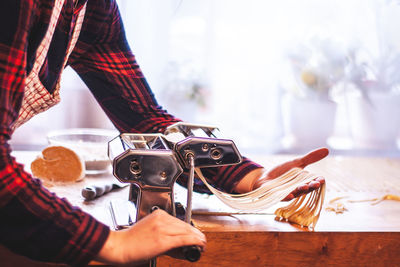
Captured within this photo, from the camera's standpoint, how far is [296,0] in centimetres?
290

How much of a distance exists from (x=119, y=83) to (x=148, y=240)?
50cm

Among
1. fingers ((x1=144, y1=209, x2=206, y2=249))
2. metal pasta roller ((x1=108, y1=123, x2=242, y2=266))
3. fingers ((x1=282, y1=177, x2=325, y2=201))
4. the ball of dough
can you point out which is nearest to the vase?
the ball of dough

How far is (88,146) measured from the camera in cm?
129

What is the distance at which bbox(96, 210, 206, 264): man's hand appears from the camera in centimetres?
64

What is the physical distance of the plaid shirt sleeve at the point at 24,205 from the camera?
0.58 meters

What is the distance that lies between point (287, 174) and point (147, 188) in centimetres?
31

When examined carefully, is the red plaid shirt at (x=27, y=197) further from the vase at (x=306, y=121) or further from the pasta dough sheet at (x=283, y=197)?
the vase at (x=306, y=121)

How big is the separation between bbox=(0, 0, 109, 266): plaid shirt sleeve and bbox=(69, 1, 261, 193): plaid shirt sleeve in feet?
1.32

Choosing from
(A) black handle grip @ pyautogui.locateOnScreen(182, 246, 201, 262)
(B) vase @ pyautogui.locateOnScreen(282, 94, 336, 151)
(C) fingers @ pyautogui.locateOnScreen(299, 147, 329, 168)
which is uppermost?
(C) fingers @ pyautogui.locateOnScreen(299, 147, 329, 168)

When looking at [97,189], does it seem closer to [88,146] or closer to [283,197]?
[88,146]

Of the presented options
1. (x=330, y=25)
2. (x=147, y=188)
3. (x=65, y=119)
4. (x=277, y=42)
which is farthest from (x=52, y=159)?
(x=330, y=25)

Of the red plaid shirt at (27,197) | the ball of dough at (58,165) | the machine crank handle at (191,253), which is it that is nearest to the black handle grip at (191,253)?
the machine crank handle at (191,253)

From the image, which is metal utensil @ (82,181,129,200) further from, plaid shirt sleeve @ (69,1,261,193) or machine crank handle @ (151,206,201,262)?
machine crank handle @ (151,206,201,262)

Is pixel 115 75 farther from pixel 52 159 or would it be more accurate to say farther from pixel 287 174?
pixel 287 174
